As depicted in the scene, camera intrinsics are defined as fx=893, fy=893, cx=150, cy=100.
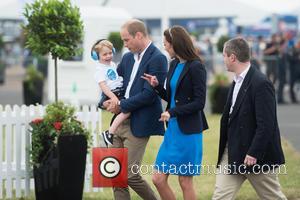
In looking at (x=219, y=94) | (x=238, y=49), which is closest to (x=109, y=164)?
(x=238, y=49)

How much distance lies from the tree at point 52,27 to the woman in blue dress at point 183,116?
7.70 feet

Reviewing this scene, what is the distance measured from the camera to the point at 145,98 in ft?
27.1

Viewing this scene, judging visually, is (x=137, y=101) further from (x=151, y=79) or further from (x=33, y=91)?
(x=33, y=91)

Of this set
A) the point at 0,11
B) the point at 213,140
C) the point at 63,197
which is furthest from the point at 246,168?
the point at 0,11

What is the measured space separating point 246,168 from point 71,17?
3.73 meters

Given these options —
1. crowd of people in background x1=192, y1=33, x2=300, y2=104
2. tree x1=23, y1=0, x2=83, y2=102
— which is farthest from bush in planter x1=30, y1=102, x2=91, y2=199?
crowd of people in background x1=192, y1=33, x2=300, y2=104

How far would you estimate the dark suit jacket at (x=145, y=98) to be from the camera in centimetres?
829

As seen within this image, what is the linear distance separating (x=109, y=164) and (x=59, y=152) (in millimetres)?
1110

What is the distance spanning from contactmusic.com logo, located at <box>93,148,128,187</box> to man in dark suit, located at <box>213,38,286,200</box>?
45.5 inches

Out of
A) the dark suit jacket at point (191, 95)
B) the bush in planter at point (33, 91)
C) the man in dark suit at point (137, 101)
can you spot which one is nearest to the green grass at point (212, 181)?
the man in dark suit at point (137, 101)

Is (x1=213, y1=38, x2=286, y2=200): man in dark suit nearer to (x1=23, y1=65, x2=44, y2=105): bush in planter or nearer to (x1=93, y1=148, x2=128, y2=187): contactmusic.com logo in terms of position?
(x1=93, y1=148, x2=128, y2=187): contactmusic.com logo

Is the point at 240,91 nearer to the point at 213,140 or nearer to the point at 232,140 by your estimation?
the point at 232,140

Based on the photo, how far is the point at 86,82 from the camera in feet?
76.2

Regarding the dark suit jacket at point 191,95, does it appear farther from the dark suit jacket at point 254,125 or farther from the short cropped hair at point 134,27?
the short cropped hair at point 134,27
